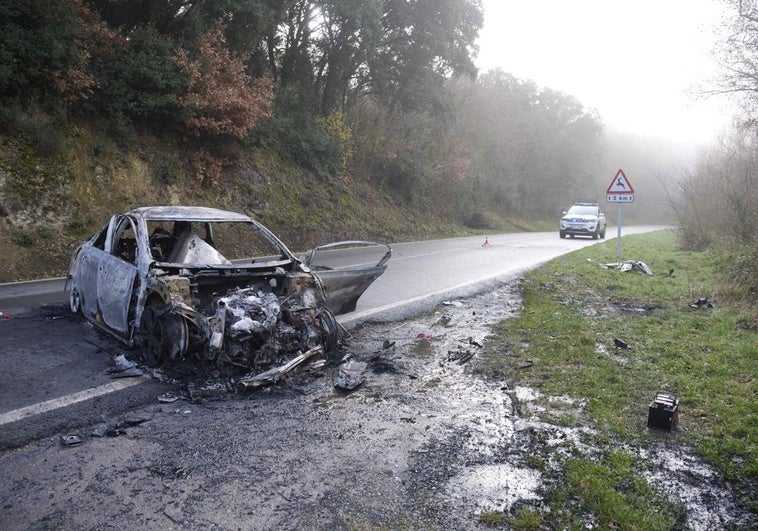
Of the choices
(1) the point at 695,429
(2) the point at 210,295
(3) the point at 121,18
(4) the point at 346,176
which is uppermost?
(3) the point at 121,18

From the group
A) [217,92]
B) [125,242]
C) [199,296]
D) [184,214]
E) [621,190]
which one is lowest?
[199,296]

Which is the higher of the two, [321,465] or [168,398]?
[168,398]

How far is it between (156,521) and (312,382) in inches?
90.5

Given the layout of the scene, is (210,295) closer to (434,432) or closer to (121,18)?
(434,432)

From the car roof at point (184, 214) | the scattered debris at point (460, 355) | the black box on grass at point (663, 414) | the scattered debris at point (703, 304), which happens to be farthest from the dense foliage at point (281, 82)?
the black box on grass at point (663, 414)

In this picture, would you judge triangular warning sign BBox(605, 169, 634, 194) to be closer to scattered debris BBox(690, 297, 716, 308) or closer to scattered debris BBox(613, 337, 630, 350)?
scattered debris BBox(690, 297, 716, 308)

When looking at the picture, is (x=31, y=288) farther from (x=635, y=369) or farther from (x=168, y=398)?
(x=635, y=369)

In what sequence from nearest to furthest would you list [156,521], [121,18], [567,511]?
1. [156,521]
2. [567,511]
3. [121,18]

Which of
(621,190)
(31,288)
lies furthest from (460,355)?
(621,190)

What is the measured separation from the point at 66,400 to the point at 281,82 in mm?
20921

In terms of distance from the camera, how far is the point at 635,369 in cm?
556

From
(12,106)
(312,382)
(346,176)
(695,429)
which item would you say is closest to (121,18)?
(12,106)

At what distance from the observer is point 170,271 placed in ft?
17.8

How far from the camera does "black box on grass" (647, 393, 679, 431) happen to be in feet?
13.4
